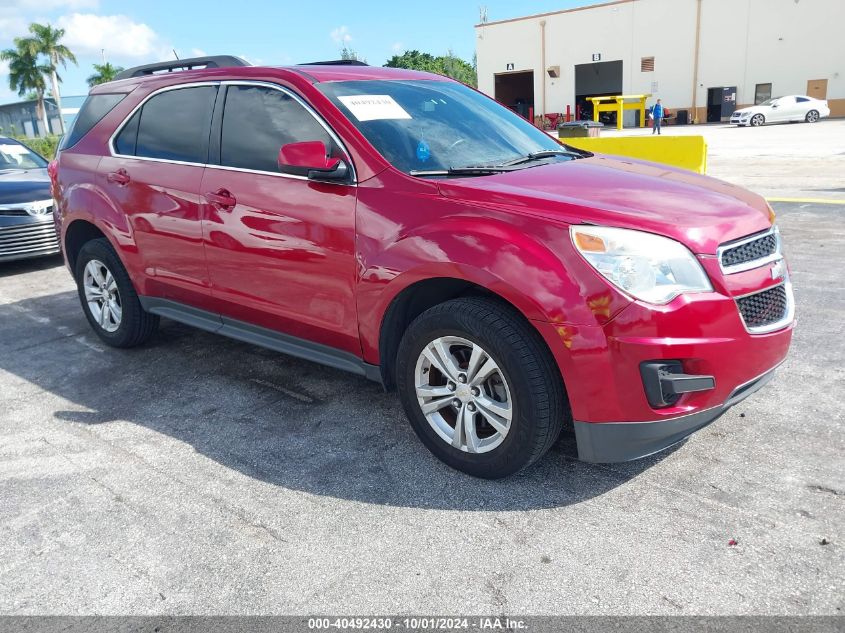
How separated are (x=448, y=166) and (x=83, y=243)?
3.34 metres

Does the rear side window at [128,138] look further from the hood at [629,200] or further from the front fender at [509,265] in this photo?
the hood at [629,200]

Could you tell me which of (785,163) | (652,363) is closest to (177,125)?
(652,363)

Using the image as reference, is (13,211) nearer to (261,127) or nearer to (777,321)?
(261,127)

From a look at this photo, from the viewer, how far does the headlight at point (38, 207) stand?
26.5ft

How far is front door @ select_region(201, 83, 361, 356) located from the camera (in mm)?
3484

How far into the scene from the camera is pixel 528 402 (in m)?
2.85

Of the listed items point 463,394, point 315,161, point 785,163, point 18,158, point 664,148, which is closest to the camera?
point 463,394

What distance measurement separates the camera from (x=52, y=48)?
230ft

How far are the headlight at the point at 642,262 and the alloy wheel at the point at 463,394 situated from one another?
617mm

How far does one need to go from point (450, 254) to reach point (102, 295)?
3.30 metres

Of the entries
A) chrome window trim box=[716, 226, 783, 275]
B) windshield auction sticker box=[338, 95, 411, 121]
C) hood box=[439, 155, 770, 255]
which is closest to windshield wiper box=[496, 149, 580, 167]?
hood box=[439, 155, 770, 255]

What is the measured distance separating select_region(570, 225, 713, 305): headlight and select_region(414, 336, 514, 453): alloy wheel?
0.62 m

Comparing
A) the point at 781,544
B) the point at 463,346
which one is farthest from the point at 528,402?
the point at 781,544

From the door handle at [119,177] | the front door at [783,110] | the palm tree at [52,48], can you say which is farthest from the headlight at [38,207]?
the palm tree at [52,48]
